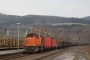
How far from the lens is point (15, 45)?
73.8 m

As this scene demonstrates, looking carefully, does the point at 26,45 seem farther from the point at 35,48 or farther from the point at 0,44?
the point at 0,44

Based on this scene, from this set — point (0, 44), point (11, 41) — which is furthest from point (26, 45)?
point (11, 41)

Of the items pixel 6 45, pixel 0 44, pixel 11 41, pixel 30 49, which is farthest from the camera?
pixel 11 41

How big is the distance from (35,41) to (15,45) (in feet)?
97.8

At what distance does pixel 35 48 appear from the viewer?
44.3m

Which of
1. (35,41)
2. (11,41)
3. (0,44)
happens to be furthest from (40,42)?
(11,41)

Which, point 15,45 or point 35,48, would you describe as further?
point 15,45

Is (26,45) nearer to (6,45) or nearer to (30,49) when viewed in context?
(30,49)

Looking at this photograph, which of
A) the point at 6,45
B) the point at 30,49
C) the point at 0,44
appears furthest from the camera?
the point at 6,45

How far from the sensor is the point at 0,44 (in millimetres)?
59500

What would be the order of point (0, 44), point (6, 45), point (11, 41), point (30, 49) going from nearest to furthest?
point (30, 49) < point (0, 44) < point (6, 45) < point (11, 41)

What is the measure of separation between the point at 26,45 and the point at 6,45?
20.5m

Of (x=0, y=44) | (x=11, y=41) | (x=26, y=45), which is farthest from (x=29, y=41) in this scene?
(x=11, y=41)

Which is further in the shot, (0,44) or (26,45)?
(0,44)
